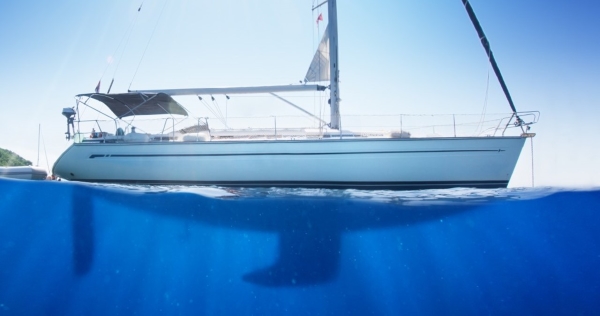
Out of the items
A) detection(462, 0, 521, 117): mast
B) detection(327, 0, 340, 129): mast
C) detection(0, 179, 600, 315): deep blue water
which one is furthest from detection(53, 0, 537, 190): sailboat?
detection(0, 179, 600, 315): deep blue water

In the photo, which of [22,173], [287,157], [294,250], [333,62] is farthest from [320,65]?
[22,173]

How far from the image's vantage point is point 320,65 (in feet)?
44.8

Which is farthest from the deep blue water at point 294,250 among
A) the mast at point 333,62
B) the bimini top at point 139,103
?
the bimini top at point 139,103

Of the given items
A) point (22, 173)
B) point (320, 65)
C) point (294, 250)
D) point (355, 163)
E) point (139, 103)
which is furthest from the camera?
point (320, 65)

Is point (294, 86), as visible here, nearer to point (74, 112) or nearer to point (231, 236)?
point (231, 236)

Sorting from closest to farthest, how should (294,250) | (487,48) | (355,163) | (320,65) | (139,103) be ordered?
1. (294,250)
2. (355,163)
3. (487,48)
4. (139,103)
5. (320,65)

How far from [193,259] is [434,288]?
6094mm

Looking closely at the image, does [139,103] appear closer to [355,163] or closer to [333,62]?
[333,62]

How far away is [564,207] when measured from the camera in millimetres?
8562

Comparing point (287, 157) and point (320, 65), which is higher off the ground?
point (320, 65)

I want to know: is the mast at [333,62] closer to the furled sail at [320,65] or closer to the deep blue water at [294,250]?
the furled sail at [320,65]

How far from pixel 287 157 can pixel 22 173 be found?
265 inches

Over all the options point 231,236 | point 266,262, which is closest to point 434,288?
point 266,262

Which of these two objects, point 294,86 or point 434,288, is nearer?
point 434,288
